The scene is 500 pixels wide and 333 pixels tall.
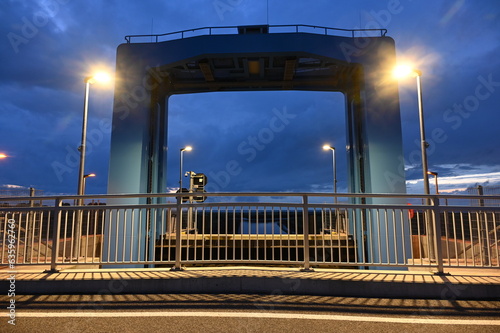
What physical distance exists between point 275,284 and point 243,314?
984 mm

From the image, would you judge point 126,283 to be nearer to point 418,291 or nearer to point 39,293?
point 39,293

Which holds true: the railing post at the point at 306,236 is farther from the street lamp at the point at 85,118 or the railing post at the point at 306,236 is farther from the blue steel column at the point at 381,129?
the street lamp at the point at 85,118

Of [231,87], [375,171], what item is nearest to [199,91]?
[231,87]

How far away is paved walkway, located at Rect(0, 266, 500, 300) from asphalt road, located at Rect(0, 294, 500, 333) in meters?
0.18

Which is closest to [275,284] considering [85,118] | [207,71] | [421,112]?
[421,112]

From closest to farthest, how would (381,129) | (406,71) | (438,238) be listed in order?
(438,238) → (406,71) → (381,129)

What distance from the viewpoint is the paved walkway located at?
14.7 feet

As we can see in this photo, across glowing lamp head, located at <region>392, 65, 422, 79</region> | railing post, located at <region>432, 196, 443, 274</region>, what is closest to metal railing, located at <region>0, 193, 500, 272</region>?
railing post, located at <region>432, 196, 443, 274</region>

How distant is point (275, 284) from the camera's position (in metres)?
4.68

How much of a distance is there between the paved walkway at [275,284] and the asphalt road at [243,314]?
18cm

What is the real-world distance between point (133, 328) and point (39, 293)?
231cm

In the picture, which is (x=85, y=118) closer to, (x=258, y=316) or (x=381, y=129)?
(x=258, y=316)

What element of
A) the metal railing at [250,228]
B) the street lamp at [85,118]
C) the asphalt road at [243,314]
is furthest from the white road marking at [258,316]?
the street lamp at [85,118]

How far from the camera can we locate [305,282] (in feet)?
15.4
